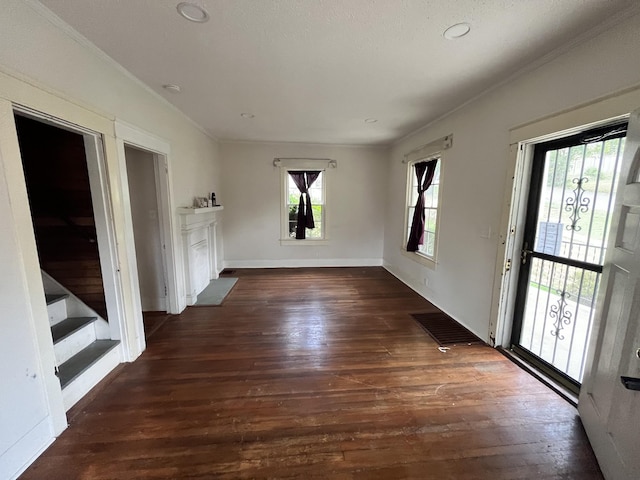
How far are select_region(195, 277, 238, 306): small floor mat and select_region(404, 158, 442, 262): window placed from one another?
3.14m

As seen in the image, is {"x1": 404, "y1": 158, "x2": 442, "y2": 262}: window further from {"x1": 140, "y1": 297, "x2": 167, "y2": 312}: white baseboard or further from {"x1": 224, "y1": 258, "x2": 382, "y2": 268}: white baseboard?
{"x1": 140, "y1": 297, "x2": 167, "y2": 312}: white baseboard

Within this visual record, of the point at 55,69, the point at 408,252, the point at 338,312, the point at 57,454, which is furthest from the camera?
the point at 408,252

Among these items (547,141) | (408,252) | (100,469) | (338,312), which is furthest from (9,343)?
(408,252)

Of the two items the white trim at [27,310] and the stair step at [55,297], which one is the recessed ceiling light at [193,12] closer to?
the white trim at [27,310]

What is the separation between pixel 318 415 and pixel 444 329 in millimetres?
1895

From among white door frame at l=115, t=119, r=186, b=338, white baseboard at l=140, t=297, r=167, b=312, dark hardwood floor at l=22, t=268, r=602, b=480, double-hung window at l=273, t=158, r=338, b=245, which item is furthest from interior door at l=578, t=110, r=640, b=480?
double-hung window at l=273, t=158, r=338, b=245

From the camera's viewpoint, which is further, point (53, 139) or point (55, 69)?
point (53, 139)

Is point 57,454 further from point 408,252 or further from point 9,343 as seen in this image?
point 408,252

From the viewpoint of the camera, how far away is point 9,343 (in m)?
1.36

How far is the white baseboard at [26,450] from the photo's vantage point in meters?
Result: 1.35

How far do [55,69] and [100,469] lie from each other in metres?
2.35

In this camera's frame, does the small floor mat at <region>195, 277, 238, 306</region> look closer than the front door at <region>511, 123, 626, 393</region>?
No

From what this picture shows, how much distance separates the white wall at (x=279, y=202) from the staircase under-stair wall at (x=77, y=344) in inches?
126

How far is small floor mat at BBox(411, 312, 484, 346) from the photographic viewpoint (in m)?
2.76
